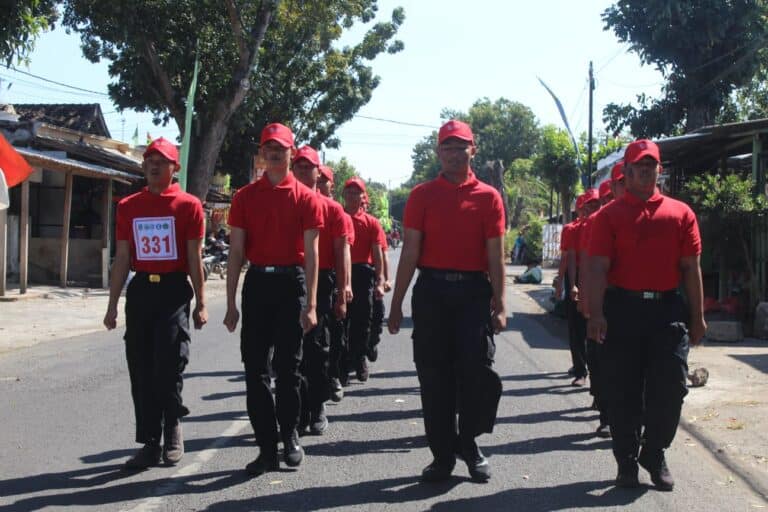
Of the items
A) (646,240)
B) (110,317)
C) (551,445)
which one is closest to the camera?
(646,240)

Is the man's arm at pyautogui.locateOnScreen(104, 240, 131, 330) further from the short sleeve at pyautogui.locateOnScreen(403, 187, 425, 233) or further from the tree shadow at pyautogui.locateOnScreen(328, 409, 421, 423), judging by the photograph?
the tree shadow at pyautogui.locateOnScreen(328, 409, 421, 423)

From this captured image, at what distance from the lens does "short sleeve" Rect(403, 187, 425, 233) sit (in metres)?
5.46

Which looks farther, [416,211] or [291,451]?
[291,451]

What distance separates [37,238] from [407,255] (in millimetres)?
18930

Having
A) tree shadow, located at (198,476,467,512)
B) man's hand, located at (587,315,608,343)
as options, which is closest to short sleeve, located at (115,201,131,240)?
tree shadow, located at (198,476,467,512)

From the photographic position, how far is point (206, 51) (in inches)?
994

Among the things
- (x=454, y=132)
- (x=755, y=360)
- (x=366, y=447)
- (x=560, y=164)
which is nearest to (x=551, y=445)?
(x=366, y=447)

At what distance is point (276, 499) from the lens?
504 cm

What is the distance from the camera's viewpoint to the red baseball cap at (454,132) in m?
5.42

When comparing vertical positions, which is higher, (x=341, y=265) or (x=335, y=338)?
A: (x=341, y=265)

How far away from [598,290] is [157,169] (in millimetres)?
2892

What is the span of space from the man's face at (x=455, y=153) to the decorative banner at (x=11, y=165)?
4186mm

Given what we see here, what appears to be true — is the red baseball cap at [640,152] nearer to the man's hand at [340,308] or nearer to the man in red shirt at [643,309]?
the man in red shirt at [643,309]

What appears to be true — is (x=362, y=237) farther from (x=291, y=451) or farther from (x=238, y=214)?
(x=291, y=451)
